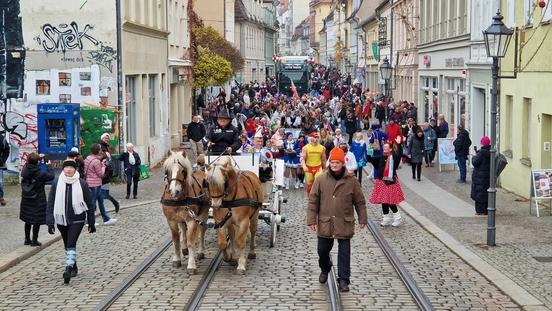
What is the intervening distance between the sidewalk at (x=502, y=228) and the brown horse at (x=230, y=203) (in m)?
3.62

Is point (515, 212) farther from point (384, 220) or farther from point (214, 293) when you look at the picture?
point (214, 293)

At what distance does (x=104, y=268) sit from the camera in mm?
13711

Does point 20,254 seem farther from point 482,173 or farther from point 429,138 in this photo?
point 429,138

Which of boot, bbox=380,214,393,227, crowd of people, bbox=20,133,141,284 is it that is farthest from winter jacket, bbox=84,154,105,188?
boot, bbox=380,214,393,227

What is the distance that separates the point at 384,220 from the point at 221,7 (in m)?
58.0

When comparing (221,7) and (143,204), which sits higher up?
(221,7)

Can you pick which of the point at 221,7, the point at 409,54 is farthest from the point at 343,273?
the point at 221,7

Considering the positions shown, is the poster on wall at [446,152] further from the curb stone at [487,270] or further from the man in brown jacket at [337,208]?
the man in brown jacket at [337,208]

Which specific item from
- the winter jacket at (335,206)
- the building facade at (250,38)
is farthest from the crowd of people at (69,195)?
the building facade at (250,38)

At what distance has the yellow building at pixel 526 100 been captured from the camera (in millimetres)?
21188

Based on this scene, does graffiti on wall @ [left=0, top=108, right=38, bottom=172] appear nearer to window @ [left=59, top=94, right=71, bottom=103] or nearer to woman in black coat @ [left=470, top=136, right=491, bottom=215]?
window @ [left=59, top=94, right=71, bottom=103]

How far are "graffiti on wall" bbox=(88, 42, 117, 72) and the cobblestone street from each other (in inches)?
422

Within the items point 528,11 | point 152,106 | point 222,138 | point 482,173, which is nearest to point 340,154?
point 222,138

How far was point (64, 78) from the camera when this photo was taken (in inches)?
1059
